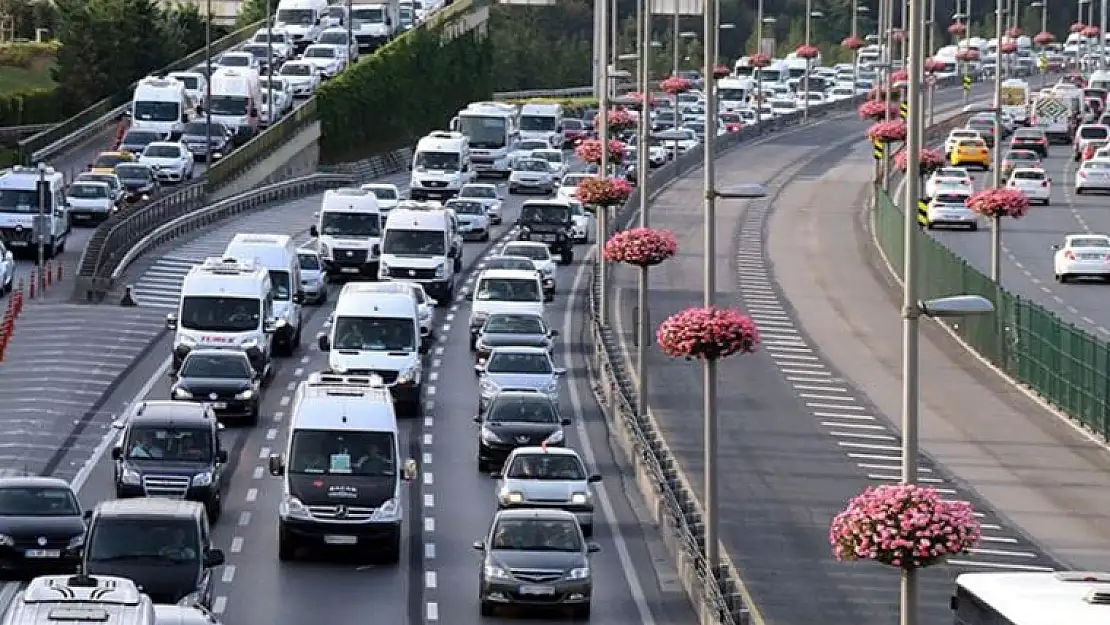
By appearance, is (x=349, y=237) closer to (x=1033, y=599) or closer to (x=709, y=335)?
(x=709, y=335)

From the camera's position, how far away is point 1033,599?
28125 millimetres

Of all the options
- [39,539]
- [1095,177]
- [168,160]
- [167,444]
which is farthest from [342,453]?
[1095,177]

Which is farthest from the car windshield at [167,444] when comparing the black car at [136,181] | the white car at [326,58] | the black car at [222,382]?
the white car at [326,58]

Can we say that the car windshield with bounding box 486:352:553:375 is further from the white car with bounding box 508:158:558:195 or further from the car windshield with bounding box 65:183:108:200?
the white car with bounding box 508:158:558:195

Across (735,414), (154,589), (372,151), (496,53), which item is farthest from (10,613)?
(496,53)

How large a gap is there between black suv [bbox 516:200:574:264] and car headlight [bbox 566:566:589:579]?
141 feet

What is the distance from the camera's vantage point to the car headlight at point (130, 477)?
4388 cm

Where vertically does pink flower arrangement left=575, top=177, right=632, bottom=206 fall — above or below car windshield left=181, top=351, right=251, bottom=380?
above

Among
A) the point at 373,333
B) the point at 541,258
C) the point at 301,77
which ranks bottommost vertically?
the point at 541,258

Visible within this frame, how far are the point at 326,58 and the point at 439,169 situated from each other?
3354 centimetres

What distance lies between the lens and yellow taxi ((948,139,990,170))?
113188mm

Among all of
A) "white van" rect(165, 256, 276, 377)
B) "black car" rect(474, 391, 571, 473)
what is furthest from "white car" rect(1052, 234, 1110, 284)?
"black car" rect(474, 391, 571, 473)

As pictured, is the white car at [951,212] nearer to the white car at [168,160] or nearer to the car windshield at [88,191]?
the white car at [168,160]

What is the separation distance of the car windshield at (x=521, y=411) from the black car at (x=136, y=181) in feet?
131
